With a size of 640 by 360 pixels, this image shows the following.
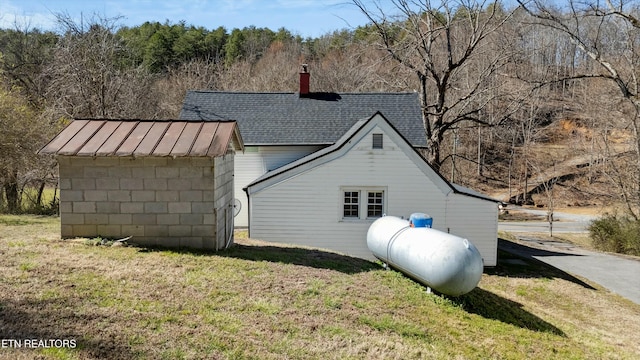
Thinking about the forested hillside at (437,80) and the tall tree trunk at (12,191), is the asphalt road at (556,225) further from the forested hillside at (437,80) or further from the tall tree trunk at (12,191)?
the tall tree trunk at (12,191)

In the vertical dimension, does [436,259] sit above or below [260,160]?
below

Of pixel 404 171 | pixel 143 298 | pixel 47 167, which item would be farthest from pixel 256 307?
pixel 47 167

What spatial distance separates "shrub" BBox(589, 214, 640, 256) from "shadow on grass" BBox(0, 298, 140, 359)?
2621 cm

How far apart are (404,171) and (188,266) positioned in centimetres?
1058

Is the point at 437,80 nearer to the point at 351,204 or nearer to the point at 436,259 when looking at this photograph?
the point at 351,204

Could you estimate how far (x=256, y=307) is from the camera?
6668 mm

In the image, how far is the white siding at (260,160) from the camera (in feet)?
67.1

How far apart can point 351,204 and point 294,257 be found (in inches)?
279

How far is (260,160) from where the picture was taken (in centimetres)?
2055

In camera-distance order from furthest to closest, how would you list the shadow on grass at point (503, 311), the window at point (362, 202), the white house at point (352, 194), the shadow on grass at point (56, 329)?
the window at point (362, 202) → the white house at point (352, 194) → the shadow on grass at point (503, 311) → the shadow on grass at point (56, 329)

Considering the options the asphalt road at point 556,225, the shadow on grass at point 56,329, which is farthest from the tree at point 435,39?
the shadow on grass at point 56,329

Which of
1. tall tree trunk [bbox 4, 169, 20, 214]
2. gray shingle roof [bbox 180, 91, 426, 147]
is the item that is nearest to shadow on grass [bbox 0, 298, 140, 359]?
gray shingle roof [bbox 180, 91, 426, 147]

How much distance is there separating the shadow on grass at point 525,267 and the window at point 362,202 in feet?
15.5

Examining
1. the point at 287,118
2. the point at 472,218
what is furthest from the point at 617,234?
the point at 287,118
